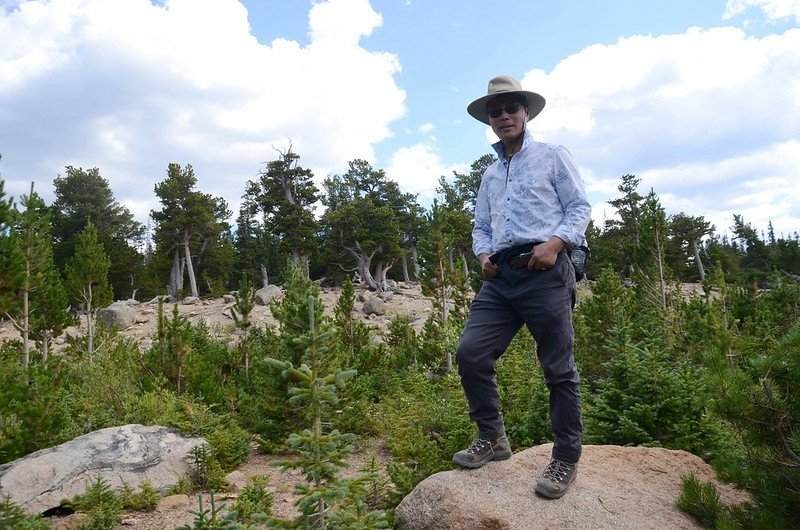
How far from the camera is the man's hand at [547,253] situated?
3080mm

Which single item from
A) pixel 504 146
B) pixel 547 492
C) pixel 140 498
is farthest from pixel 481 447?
pixel 140 498

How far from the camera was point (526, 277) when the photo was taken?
3.24 meters

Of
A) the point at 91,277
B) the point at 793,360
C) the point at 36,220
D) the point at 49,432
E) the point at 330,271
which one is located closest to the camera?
the point at 793,360

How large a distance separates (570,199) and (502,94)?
31.8 inches

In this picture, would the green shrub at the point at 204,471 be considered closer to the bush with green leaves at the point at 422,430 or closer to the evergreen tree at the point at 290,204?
the bush with green leaves at the point at 422,430

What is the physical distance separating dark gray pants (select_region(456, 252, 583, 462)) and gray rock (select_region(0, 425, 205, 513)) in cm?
480

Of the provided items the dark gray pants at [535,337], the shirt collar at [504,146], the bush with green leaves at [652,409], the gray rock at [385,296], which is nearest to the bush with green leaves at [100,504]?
the dark gray pants at [535,337]

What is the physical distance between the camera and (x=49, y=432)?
724 cm

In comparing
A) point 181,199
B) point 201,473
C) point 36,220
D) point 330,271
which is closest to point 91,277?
point 36,220

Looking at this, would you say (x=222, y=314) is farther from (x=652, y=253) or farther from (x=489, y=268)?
(x=489, y=268)

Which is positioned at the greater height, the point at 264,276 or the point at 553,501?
the point at 264,276

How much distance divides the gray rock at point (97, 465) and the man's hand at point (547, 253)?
549 centimetres

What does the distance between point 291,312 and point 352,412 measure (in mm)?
2006

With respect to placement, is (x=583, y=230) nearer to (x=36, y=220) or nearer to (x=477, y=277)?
(x=36, y=220)
